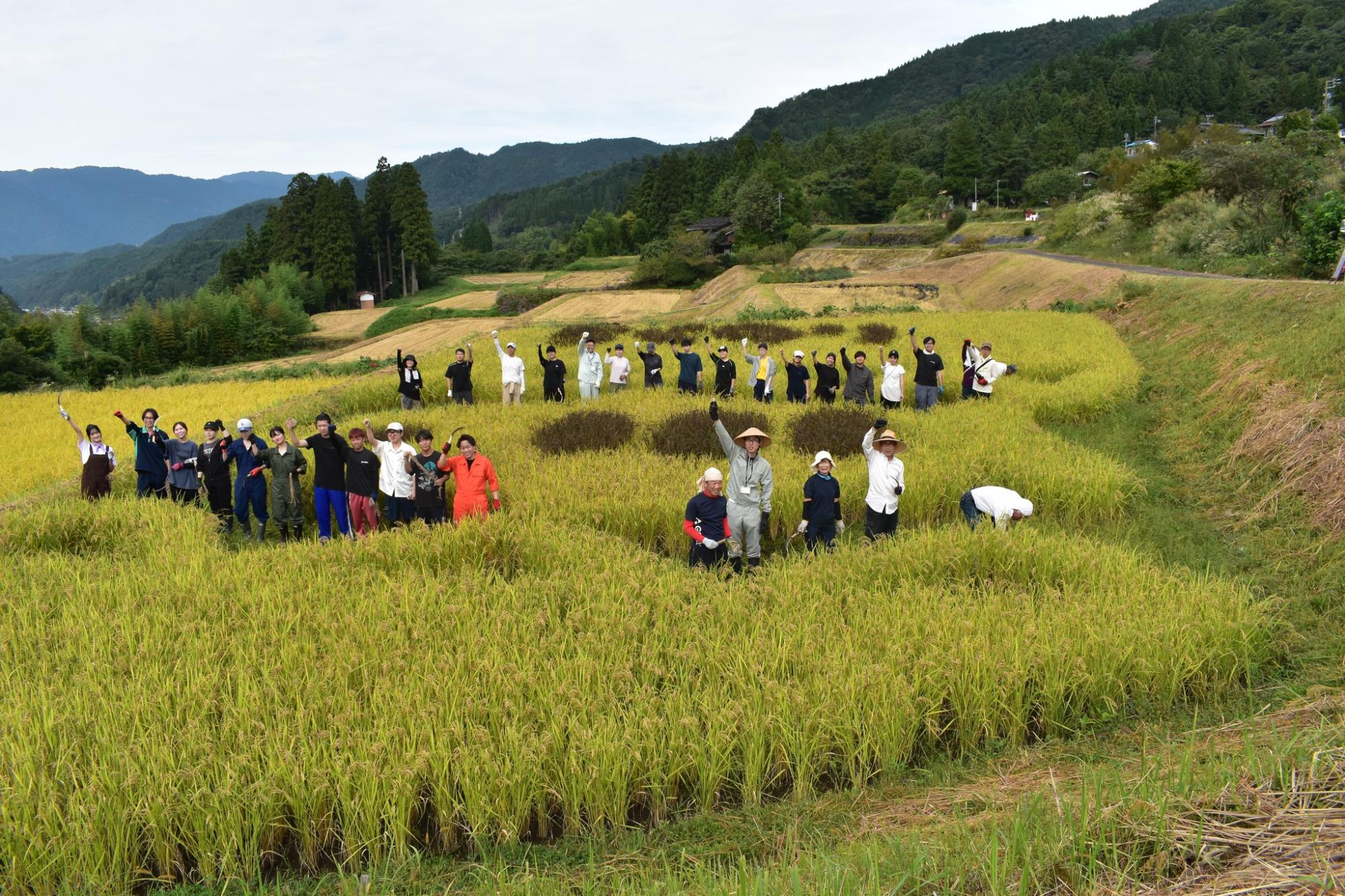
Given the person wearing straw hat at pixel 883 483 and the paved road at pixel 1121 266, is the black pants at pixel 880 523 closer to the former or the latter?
the person wearing straw hat at pixel 883 483

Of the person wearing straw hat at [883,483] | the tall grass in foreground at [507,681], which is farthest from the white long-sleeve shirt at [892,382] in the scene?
the tall grass in foreground at [507,681]

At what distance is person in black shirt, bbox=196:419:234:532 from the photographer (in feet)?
31.5

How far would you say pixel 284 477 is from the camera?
9422 millimetres

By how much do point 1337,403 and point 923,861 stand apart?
10.2 meters

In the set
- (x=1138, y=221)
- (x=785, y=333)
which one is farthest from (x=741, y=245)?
(x=785, y=333)

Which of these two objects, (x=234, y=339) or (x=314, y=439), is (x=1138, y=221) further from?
(x=234, y=339)

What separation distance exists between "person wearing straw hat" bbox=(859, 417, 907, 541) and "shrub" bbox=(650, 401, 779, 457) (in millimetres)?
2949

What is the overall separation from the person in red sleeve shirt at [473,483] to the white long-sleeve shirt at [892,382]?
24.0 ft

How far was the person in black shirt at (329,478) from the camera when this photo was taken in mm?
9078

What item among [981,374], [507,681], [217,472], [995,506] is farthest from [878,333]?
[507,681]

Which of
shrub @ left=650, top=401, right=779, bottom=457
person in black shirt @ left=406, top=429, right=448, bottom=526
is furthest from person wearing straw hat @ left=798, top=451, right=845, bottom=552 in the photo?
person in black shirt @ left=406, top=429, right=448, bottom=526

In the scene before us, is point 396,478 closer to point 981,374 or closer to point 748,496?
point 748,496

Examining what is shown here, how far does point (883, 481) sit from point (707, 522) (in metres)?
1.94

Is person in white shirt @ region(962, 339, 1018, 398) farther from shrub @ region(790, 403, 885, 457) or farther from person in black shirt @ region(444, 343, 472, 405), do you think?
person in black shirt @ region(444, 343, 472, 405)
